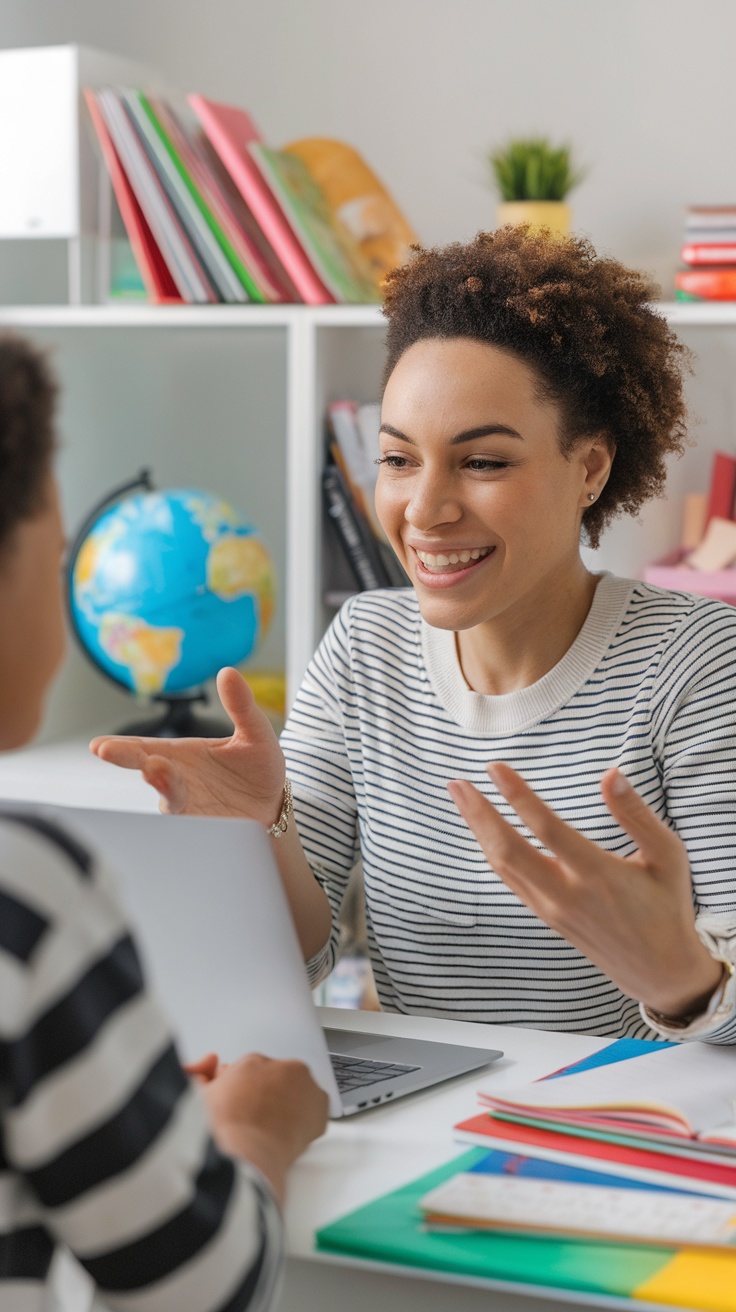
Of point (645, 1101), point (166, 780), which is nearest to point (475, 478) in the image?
point (166, 780)

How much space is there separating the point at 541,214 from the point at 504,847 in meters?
1.33

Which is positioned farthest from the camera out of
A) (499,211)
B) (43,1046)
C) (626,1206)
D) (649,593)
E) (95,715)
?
(95,715)

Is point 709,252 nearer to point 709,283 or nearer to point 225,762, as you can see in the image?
point 709,283

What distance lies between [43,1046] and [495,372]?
0.83 m

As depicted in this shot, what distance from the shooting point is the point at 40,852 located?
1.80 feet

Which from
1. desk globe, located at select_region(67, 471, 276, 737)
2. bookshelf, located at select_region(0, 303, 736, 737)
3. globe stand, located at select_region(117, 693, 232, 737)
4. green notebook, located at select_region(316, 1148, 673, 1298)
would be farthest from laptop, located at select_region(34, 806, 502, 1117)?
bookshelf, located at select_region(0, 303, 736, 737)

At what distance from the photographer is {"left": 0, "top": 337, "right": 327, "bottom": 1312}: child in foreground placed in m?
0.54

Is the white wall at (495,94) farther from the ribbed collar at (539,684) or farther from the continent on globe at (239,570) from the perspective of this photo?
the ribbed collar at (539,684)

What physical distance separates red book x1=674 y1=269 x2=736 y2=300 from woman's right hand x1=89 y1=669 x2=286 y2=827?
1030 millimetres

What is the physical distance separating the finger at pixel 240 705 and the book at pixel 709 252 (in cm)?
106

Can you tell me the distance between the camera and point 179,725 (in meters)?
2.15

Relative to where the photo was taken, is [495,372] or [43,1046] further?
[495,372]

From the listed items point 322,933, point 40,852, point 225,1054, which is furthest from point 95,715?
point 40,852

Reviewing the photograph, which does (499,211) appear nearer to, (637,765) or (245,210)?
(245,210)
